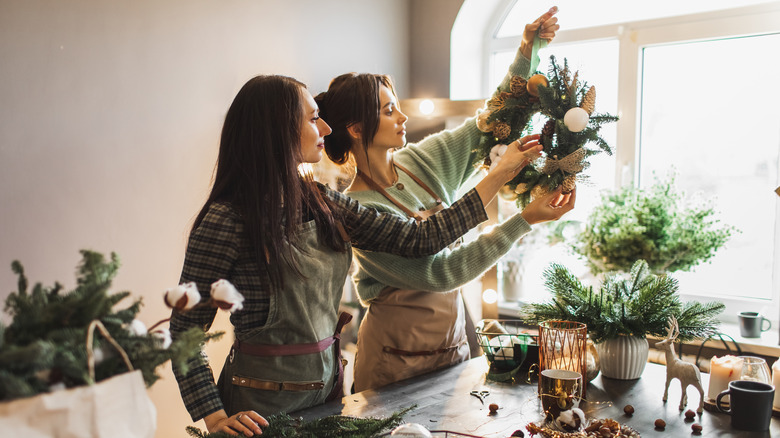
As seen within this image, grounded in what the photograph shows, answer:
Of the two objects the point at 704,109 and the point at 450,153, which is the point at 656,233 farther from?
the point at 450,153

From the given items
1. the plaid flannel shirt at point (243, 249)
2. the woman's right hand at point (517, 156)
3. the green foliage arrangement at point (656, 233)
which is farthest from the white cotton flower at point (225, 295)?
the green foliage arrangement at point (656, 233)

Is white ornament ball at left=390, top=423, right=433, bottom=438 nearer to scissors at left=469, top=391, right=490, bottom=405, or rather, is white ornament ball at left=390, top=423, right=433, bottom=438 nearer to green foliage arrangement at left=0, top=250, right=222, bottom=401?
green foliage arrangement at left=0, top=250, right=222, bottom=401

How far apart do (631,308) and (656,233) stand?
3.72 ft

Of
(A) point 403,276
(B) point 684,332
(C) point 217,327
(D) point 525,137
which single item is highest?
(D) point 525,137

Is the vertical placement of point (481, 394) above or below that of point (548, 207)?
below

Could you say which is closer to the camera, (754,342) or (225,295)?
(225,295)

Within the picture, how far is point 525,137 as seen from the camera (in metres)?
1.60

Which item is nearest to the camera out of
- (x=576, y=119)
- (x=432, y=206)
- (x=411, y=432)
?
(x=411, y=432)

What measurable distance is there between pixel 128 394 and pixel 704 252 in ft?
7.75

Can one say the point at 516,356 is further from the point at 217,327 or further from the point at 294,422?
the point at 217,327

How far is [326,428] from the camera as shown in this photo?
1.22 meters

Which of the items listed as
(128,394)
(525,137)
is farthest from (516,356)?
(128,394)

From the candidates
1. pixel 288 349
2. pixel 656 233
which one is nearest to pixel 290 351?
pixel 288 349

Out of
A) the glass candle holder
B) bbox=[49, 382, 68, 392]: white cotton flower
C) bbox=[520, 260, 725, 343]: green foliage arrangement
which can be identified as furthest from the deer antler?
bbox=[49, 382, 68, 392]: white cotton flower
